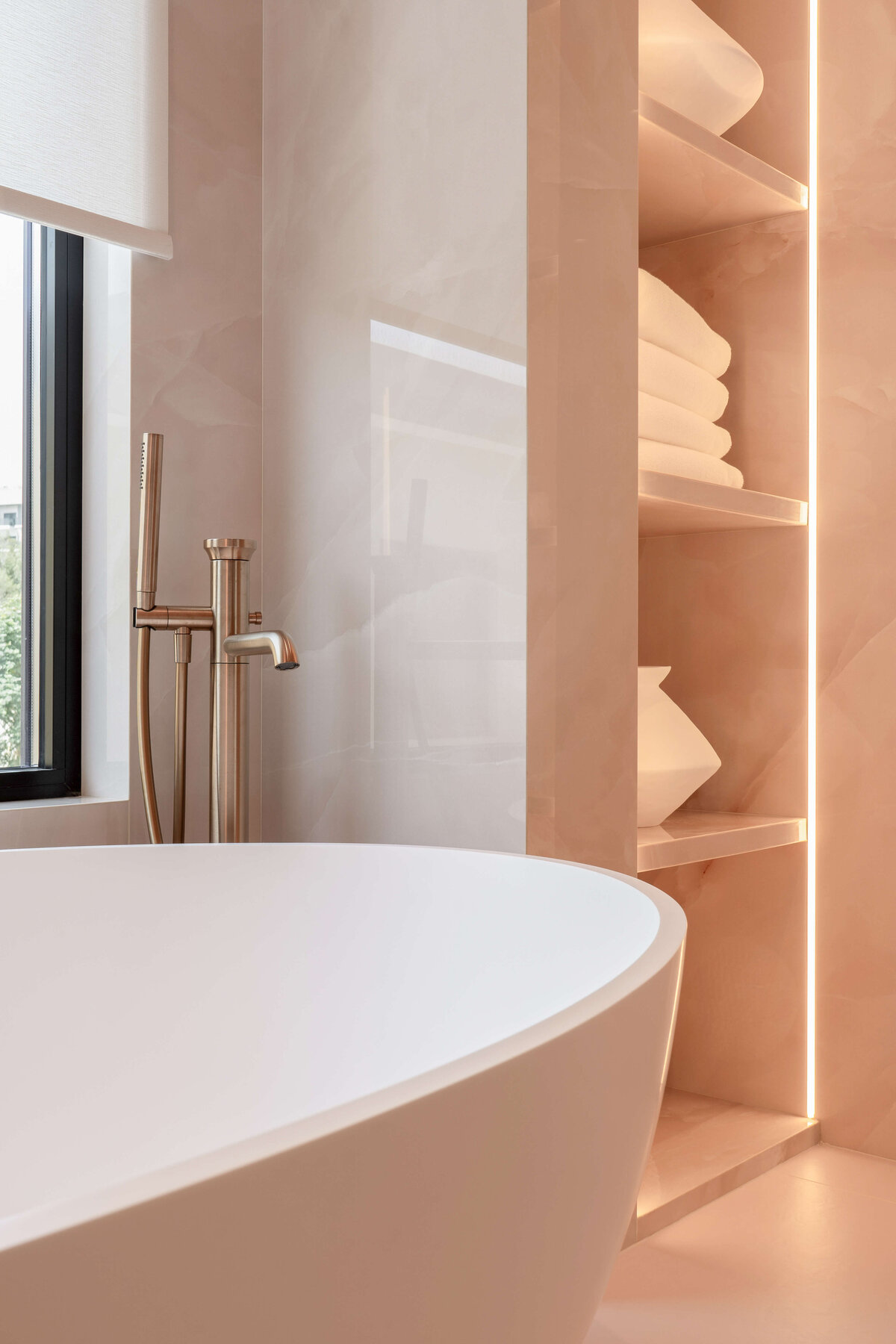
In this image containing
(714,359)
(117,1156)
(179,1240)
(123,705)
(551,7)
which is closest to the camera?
(179,1240)

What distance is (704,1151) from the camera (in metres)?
1.49

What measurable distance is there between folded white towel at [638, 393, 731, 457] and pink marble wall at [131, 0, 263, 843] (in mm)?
497

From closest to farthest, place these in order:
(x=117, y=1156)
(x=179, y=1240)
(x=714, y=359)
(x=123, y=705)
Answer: (x=179, y=1240), (x=117, y=1156), (x=123, y=705), (x=714, y=359)

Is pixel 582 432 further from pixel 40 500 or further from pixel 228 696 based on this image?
pixel 40 500

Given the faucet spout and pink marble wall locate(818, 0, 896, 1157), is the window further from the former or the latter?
pink marble wall locate(818, 0, 896, 1157)

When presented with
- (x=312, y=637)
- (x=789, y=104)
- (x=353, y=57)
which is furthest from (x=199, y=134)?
(x=789, y=104)

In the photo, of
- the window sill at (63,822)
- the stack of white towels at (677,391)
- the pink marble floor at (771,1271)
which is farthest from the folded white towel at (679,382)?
the pink marble floor at (771,1271)

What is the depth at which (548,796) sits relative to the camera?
3.87ft

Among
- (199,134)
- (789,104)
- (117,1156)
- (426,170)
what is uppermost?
(789,104)

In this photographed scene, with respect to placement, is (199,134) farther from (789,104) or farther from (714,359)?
(789,104)

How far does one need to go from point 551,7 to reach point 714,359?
1.82 ft

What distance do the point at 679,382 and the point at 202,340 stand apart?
61 centimetres

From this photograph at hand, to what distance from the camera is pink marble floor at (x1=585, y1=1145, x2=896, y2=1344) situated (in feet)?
3.72

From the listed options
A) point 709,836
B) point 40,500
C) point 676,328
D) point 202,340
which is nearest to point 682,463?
point 676,328
